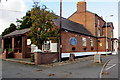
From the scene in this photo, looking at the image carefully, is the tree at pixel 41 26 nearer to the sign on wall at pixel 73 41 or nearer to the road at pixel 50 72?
the road at pixel 50 72

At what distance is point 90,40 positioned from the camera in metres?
30.8

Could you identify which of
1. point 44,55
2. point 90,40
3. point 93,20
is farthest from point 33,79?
point 93,20

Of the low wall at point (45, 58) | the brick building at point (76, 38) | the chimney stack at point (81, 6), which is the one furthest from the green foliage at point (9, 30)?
the low wall at point (45, 58)

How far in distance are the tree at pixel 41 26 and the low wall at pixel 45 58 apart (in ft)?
6.59

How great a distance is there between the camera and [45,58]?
53.7ft

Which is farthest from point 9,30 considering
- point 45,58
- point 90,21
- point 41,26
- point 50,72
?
point 50,72

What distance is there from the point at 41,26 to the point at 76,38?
30.0 feet

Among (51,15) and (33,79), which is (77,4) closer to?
(51,15)

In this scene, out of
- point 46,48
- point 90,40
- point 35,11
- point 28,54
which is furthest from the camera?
point 90,40

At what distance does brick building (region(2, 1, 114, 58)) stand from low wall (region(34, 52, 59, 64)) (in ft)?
4.25

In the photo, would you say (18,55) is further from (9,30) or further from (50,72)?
(9,30)

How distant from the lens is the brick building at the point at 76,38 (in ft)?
71.1

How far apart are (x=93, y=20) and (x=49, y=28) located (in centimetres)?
1956

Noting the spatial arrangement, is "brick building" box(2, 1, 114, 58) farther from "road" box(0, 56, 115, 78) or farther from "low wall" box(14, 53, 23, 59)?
"road" box(0, 56, 115, 78)
